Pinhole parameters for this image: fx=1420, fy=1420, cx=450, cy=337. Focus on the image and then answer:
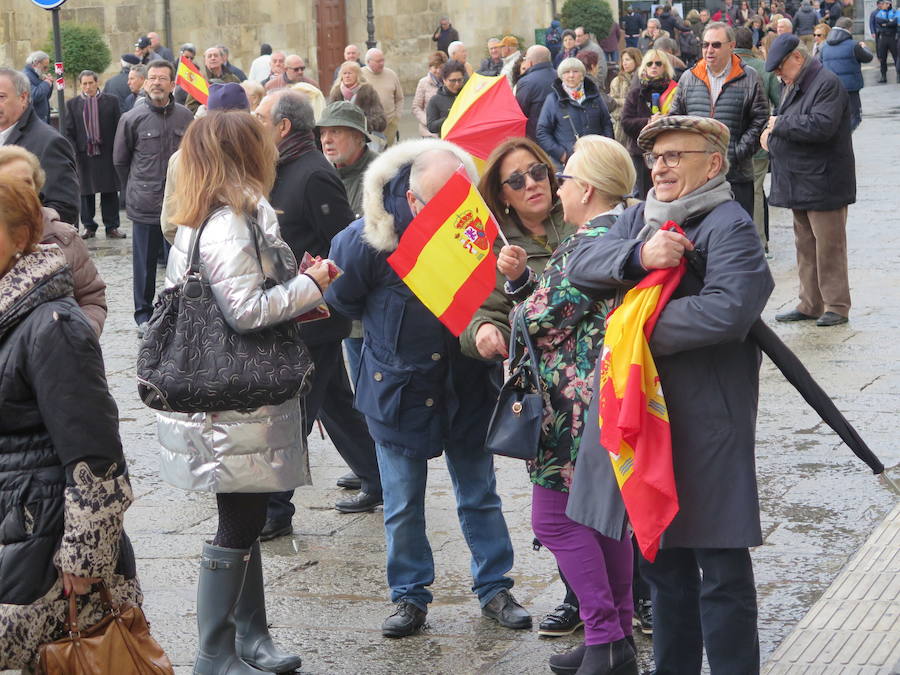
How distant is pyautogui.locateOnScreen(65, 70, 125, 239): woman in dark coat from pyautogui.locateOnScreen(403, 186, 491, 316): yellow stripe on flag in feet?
37.4

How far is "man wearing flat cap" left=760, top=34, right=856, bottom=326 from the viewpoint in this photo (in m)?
9.33

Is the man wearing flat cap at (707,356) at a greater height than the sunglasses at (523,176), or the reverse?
the sunglasses at (523,176)

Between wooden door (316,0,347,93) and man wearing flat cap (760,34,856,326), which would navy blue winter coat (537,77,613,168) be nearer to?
man wearing flat cap (760,34,856,326)

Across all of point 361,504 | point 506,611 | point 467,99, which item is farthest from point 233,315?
point 361,504

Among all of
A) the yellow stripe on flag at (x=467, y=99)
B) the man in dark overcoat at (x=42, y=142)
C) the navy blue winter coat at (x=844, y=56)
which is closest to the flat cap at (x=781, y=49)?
the yellow stripe on flag at (x=467, y=99)

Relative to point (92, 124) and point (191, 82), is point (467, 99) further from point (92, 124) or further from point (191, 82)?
point (92, 124)

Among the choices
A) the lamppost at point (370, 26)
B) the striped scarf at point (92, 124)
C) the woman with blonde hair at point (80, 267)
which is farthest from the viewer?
the lamppost at point (370, 26)

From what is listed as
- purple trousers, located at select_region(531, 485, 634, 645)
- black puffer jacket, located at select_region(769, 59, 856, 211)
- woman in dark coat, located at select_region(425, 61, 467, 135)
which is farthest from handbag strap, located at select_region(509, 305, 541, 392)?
woman in dark coat, located at select_region(425, 61, 467, 135)

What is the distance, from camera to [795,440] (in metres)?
7.13

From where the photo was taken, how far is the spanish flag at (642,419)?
3.85 metres

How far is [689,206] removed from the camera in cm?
398

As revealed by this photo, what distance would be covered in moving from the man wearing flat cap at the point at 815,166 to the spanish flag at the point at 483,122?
3886 millimetres

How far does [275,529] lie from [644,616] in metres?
1.82

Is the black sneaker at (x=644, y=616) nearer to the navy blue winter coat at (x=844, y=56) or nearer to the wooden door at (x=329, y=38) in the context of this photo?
the navy blue winter coat at (x=844, y=56)
